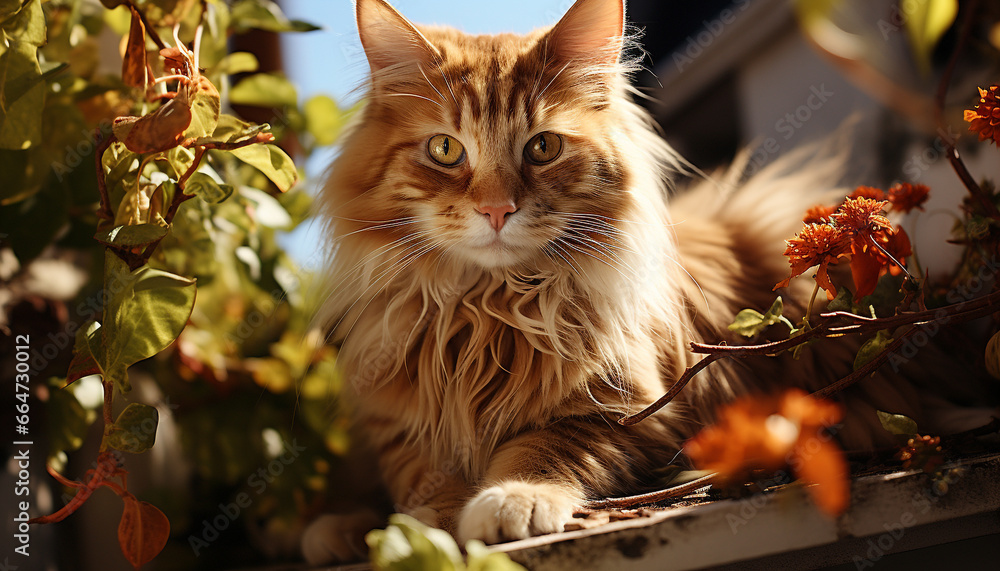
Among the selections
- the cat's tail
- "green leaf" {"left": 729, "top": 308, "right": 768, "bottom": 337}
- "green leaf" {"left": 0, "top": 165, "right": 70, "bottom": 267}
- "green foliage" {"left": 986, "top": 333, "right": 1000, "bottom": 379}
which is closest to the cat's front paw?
"green leaf" {"left": 729, "top": 308, "right": 768, "bottom": 337}

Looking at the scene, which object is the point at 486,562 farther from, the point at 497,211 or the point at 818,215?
the point at 818,215

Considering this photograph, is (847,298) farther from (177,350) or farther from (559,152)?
(177,350)

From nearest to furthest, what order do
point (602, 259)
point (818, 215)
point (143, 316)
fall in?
1. point (143, 316)
2. point (818, 215)
3. point (602, 259)

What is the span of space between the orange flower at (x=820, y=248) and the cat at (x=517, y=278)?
34cm

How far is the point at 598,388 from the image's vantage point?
112 centimetres

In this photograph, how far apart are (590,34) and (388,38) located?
15.9 inches

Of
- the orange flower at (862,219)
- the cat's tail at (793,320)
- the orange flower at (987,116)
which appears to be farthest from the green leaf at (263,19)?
the orange flower at (987,116)

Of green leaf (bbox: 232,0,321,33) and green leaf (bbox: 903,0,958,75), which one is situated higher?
green leaf (bbox: 903,0,958,75)

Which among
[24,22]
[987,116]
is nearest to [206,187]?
[24,22]

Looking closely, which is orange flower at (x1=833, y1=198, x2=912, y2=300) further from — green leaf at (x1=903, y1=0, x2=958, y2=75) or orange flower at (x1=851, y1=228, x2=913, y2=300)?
green leaf at (x1=903, y1=0, x2=958, y2=75)

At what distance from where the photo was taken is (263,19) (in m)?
1.27

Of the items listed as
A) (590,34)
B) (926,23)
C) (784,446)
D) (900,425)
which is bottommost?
(900,425)

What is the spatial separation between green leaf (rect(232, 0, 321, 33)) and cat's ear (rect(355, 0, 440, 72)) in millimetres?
109

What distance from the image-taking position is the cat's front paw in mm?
852
